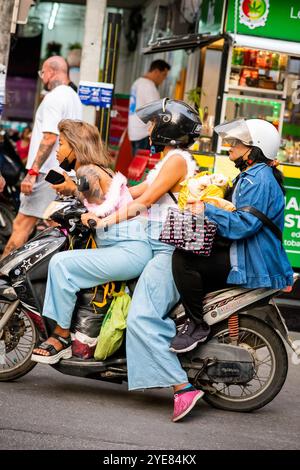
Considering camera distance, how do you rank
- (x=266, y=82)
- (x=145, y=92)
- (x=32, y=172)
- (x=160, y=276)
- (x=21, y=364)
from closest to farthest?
(x=160, y=276) → (x=21, y=364) → (x=32, y=172) → (x=266, y=82) → (x=145, y=92)

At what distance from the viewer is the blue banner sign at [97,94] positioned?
34.5 ft

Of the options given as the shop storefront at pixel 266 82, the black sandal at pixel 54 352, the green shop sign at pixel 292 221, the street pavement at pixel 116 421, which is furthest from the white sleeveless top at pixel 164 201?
the green shop sign at pixel 292 221

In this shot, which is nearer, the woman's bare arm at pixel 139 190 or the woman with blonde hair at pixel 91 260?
the woman with blonde hair at pixel 91 260

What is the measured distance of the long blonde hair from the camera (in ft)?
20.4

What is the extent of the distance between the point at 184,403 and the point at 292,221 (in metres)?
4.79

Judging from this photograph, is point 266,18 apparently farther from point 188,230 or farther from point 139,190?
point 188,230

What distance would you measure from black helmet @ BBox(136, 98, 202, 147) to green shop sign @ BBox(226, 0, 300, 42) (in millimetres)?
4330

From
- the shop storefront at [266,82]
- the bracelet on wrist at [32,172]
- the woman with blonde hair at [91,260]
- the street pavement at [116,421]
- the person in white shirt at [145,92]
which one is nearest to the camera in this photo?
the street pavement at [116,421]

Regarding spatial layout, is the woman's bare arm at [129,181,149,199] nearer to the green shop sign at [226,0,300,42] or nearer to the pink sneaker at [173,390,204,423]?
the pink sneaker at [173,390,204,423]

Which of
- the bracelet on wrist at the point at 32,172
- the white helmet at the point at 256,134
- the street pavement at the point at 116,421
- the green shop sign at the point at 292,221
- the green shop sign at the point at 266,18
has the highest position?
the green shop sign at the point at 266,18

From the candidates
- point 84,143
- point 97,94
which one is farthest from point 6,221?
point 84,143

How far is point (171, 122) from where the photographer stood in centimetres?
606

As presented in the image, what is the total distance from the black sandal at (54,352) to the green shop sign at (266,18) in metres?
5.14

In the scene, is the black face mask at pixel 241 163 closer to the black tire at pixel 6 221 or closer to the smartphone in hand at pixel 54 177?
the smartphone in hand at pixel 54 177
